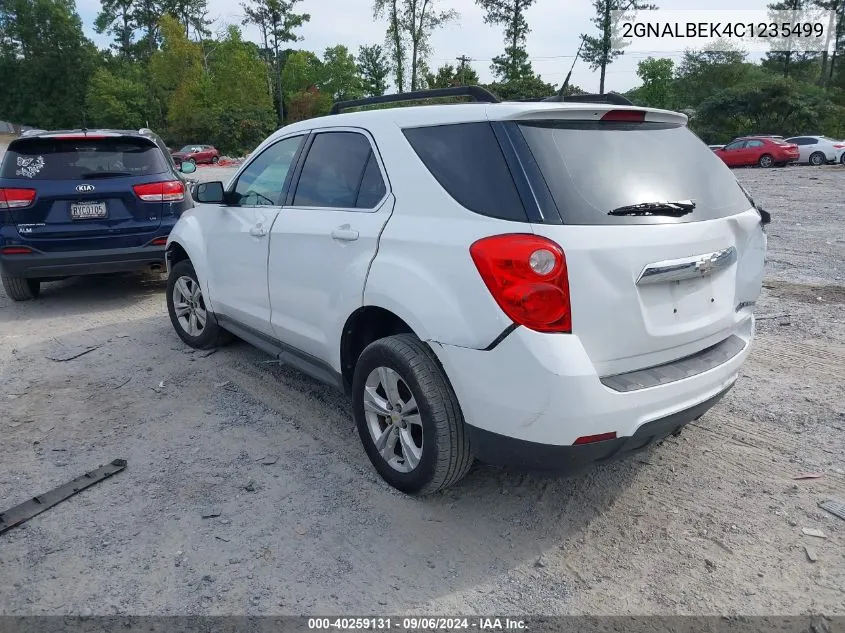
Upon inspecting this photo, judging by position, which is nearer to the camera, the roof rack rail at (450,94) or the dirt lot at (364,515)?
the dirt lot at (364,515)

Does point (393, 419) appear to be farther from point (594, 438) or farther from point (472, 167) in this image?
point (472, 167)

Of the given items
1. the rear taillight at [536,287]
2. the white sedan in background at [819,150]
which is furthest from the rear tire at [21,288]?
the white sedan in background at [819,150]

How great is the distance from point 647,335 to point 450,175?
3.56ft

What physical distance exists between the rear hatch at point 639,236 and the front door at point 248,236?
1.96m

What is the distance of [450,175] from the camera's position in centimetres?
285

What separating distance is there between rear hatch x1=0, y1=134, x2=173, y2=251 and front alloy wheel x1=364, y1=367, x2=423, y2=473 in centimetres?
446

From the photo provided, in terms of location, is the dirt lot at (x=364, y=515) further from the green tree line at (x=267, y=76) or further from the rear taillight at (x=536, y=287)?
the green tree line at (x=267, y=76)

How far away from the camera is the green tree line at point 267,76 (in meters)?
43.8

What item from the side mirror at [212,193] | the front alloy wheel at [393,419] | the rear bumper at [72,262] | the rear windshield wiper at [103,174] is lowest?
the front alloy wheel at [393,419]

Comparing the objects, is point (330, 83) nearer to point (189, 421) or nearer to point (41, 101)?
point (41, 101)

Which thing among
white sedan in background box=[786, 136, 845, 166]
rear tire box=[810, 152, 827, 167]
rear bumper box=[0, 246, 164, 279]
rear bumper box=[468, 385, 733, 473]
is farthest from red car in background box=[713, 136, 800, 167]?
rear bumper box=[468, 385, 733, 473]

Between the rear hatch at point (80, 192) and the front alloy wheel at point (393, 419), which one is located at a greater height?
the rear hatch at point (80, 192)

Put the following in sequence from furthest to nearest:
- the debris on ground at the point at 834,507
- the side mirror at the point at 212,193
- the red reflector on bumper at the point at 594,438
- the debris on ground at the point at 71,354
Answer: the debris on ground at the point at 71,354 → the side mirror at the point at 212,193 → the debris on ground at the point at 834,507 → the red reflector on bumper at the point at 594,438

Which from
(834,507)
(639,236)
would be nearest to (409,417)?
(639,236)
